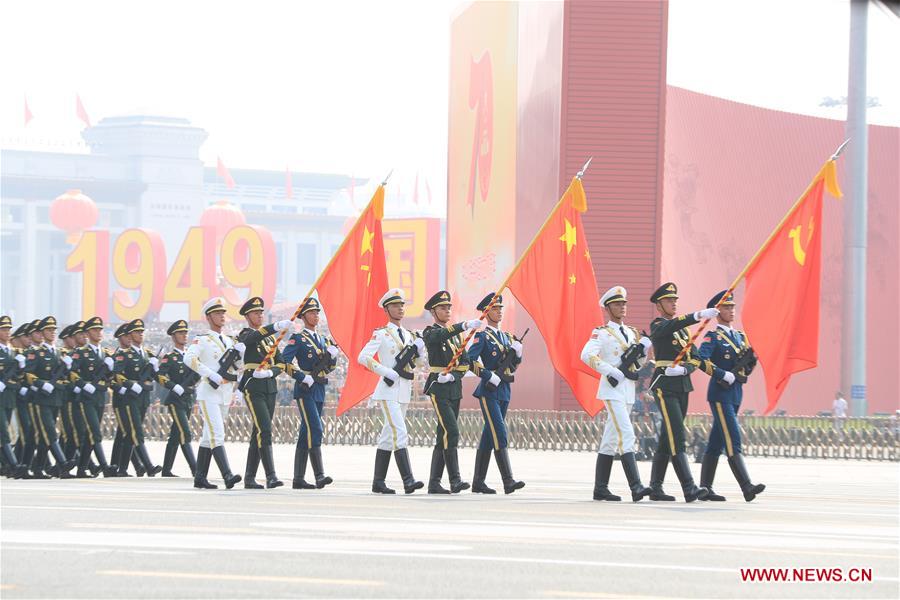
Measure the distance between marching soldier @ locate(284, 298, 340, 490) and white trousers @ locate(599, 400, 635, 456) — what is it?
3068 mm

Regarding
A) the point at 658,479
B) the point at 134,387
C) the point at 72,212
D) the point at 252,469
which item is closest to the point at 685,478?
the point at 658,479

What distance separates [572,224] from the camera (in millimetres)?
17219

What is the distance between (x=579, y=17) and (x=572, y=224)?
16.9 meters

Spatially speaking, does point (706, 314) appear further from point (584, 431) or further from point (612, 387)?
point (584, 431)

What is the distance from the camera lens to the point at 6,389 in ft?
65.2

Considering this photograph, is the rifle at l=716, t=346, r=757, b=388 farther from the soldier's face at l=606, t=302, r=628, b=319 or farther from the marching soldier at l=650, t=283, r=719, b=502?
the soldier's face at l=606, t=302, r=628, b=319

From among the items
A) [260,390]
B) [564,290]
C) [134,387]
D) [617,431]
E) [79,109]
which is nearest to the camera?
[617,431]

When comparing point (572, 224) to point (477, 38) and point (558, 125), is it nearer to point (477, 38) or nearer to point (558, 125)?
point (558, 125)

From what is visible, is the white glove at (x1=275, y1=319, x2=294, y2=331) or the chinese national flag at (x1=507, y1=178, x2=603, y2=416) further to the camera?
the chinese national flag at (x1=507, y1=178, x2=603, y2=416)

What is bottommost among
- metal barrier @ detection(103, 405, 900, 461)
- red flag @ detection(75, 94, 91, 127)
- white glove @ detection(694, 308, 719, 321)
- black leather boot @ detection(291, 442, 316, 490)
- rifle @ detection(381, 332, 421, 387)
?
metal barrier @ detection(103, 405, 900, 461)

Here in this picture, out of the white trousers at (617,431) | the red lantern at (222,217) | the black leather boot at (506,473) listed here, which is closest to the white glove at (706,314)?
→ the white trousers at (617,431)

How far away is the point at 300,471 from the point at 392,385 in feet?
5.30

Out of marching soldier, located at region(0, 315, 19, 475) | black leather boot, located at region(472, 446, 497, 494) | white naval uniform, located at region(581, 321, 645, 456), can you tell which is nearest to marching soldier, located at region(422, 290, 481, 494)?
black leather boot, located at region(472, 446, 497, 494)

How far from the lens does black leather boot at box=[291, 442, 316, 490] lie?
1647 cm
